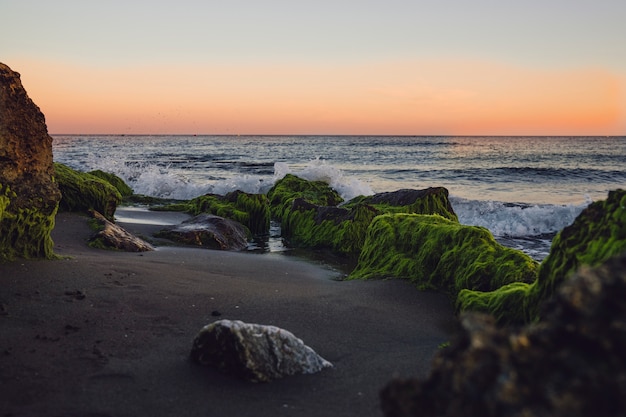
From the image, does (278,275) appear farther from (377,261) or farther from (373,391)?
(373,391)

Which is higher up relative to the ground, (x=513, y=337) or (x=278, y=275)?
(x=513, y=337)

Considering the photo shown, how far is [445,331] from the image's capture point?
194 inches

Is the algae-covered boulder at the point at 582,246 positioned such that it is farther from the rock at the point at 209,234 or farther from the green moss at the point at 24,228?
the rock at the point at 209,234

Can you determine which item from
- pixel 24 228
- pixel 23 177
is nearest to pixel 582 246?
pixel 24 228

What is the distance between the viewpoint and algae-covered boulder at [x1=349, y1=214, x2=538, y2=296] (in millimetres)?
5906

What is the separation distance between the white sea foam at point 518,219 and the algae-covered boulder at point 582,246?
36.2 ft

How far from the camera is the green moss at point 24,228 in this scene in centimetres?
587

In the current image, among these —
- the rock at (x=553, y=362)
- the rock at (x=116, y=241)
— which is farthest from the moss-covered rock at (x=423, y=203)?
the rock at (x=553, y=362)

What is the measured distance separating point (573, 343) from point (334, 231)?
9.30 metres

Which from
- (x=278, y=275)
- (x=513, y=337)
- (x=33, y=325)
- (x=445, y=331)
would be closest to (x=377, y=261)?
(x=278, y=275)

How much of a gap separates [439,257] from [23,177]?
15.8 ft

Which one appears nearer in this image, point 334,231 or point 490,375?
point 490,375

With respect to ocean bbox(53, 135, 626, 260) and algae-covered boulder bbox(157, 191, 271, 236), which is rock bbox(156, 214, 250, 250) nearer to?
algae-covered boulder bbox(157, 191, 271, 236)

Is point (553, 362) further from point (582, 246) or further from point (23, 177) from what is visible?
point (23, 177)
